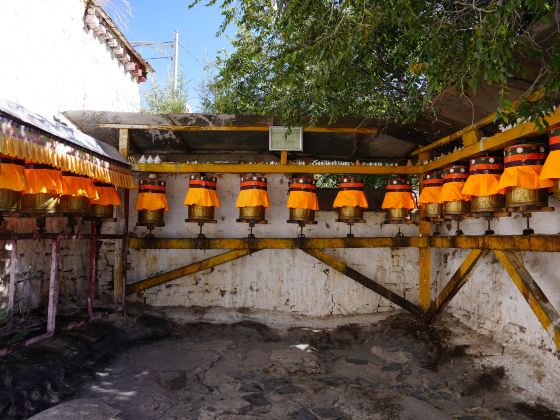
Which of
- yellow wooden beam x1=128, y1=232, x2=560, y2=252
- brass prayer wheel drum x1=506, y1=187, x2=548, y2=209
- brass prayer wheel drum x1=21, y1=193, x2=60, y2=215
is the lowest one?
yellow wooden beam x1=128, y1=232, x2=560, y2=252

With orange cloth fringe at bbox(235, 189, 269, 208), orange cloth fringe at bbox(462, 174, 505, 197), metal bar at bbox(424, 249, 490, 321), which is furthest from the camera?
orange cloth fringe at bbox(235, 189, 269, 208)

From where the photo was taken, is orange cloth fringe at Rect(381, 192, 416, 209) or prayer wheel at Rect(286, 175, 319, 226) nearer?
prayer wheel at Rect(286, 175, 319, 226)

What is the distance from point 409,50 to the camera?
5453mm

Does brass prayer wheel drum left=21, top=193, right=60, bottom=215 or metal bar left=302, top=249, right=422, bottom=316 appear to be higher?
brass prayer wheel drum left=21, top=193, right=60, bottom=215

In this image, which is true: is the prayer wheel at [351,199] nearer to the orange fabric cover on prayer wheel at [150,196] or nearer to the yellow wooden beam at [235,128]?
the yellow wooden beam at [235,128]

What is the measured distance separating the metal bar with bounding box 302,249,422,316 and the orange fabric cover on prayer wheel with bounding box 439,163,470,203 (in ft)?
7.88

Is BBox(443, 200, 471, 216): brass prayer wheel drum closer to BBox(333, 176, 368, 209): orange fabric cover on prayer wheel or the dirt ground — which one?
BBox(333, 176, 368, 209): orange fabric cover on prayer wheel

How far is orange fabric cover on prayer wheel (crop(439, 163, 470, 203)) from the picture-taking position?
5.38m

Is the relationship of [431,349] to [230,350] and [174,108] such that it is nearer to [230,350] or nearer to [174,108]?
[230,350]

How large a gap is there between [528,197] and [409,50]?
8.46 feet

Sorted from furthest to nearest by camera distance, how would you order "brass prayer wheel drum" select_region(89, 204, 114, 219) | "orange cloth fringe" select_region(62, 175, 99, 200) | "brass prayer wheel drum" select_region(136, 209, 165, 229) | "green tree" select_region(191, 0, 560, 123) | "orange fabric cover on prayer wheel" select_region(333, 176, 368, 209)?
1. "brass prayer wheel drum" select_region(136, 209, 165, 229)
2. "orange fabric cover on prayer wheel" select_region(333, 176, 368, 209)
3. "brass prayer wheel drum" select_region(89, 204, 114, 219)
4. "orange cloth fringe" select_region(62, 175, 99, 200)
5. "green tree" select_region(191, 0, 560, 123)

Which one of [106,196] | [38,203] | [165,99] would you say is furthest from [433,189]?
[165,99]

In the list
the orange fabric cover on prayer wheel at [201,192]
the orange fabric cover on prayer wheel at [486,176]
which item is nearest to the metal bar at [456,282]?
the orange fabric cover on prayer wheel at [486,176]

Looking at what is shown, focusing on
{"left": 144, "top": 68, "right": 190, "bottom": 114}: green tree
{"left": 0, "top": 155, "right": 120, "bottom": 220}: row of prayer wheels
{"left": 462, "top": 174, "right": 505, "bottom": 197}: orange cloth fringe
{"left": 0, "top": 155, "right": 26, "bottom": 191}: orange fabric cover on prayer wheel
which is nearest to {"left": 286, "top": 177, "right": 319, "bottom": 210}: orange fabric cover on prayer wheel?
{"left": 462, "top": 174, "right": 505, "bottom": 197}: orange cloth fringe
